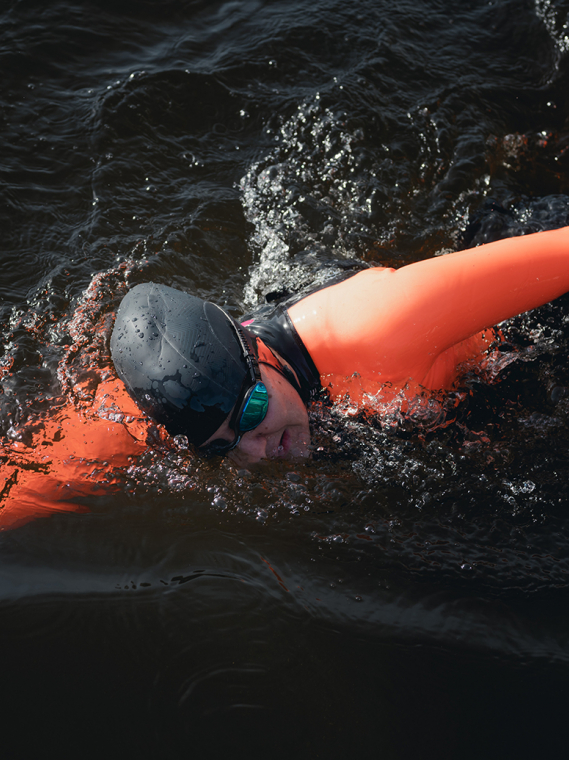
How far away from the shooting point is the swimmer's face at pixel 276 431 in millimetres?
2568

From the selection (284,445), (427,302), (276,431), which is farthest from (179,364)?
(427,302)

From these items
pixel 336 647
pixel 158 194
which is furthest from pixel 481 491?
pixel 158 194

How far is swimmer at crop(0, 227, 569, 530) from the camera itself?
95.0 inches

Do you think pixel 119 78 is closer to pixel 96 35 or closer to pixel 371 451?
pixel 96 35

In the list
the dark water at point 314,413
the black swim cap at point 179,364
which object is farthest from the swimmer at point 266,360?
the dark water at point 314,413

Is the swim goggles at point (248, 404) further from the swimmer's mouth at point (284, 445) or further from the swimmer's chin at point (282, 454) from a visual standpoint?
the swimmer's mouth at point (284, 445)

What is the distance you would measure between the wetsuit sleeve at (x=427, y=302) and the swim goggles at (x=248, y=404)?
0.41m

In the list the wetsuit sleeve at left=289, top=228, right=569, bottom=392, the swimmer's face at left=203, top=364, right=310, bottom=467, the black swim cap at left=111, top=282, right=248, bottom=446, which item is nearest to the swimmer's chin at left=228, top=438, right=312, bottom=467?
the swimmer's face at left=203, top=364, right=310, bottom=467

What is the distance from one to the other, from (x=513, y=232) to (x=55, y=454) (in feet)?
10.4

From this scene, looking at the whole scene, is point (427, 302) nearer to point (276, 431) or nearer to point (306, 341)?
point (306, 341)

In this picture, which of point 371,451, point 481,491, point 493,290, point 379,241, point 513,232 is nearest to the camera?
point 493,290

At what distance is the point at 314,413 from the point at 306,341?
0.38 m

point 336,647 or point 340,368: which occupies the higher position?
point 340,368

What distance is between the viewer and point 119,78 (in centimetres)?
500
